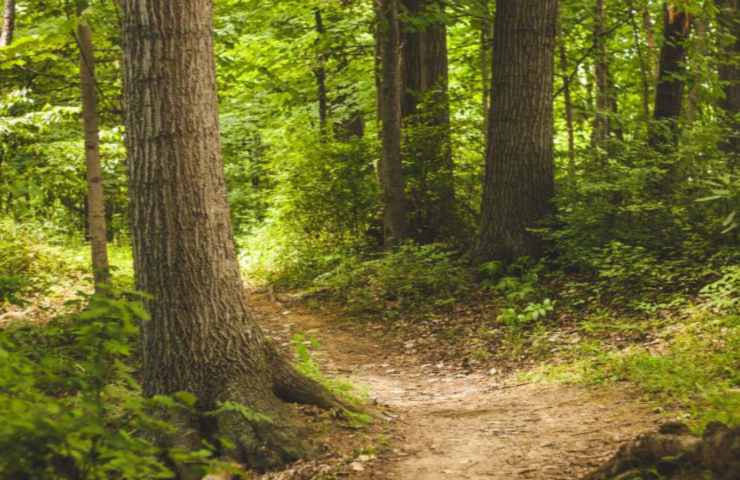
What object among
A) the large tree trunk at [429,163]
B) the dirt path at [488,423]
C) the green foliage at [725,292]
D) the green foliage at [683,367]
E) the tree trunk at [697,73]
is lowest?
the dirt path at [488,423]

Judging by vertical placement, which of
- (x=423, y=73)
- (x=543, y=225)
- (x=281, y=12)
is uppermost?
(x=281, y=12)

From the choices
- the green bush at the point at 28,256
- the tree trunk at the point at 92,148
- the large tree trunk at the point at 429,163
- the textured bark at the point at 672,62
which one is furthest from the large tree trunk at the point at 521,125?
the green bush at the point at 28,256

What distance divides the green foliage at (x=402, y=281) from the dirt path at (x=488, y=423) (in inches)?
77.7

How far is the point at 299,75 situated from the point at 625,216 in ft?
33.7

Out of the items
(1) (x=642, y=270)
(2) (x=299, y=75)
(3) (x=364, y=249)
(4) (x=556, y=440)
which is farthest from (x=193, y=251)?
(2) (x=299, y=75)

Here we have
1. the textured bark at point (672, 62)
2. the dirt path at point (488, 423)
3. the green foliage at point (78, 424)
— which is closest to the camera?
the green foliage at point (78, 424)

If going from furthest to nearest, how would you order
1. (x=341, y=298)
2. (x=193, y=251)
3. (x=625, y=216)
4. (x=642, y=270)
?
(x=341, y=298)
(x=625, y=216)
(x=642, y=270)
(x=193, y=251)

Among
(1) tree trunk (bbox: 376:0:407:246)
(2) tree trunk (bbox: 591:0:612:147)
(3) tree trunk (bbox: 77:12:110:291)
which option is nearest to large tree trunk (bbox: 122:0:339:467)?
(3) tree trunk (bbox: 77:12:110:291)

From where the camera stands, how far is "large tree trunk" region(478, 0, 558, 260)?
10.1 m

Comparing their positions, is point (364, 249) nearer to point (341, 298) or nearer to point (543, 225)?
point (341, 298)

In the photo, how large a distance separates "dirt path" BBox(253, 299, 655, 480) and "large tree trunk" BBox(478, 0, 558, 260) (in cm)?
285

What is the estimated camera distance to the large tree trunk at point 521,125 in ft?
33.0

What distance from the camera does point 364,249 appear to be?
13578mm

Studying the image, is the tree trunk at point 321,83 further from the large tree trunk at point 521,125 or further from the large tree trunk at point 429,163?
the large tree trunk at point 521,125
